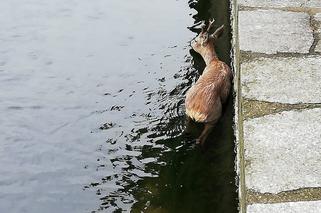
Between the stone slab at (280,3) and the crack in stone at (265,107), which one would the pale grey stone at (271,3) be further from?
the crack in stone at (265,107)

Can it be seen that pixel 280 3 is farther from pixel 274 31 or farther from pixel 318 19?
pixel 274 31

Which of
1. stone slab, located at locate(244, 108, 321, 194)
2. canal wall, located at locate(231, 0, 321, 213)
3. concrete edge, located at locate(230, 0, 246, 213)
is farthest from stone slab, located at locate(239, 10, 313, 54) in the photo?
stone slab, located at locate(244, 108, 321, 194)

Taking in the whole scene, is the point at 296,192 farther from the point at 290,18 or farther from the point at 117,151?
the point at 290,18

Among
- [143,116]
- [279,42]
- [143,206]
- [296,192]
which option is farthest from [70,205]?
[279,42]

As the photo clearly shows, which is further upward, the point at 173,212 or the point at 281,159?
the point at 281,159

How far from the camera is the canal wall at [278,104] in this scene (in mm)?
3506

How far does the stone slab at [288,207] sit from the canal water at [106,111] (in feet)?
2.13

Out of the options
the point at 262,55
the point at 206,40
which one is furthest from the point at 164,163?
the point at 206,40

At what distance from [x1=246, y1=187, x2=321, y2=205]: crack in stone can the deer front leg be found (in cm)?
127

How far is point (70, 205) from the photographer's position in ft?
13.6

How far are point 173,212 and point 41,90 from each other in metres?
2.10

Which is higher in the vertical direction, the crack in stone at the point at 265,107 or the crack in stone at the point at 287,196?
the crack in stone at the point at 265,107

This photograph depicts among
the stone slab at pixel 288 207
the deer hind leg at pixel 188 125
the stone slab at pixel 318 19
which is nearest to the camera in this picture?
the stone slab at pixel 288 207

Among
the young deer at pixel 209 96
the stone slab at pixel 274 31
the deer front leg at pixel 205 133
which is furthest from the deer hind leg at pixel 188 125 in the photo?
the stone slab at pixel 274 31
